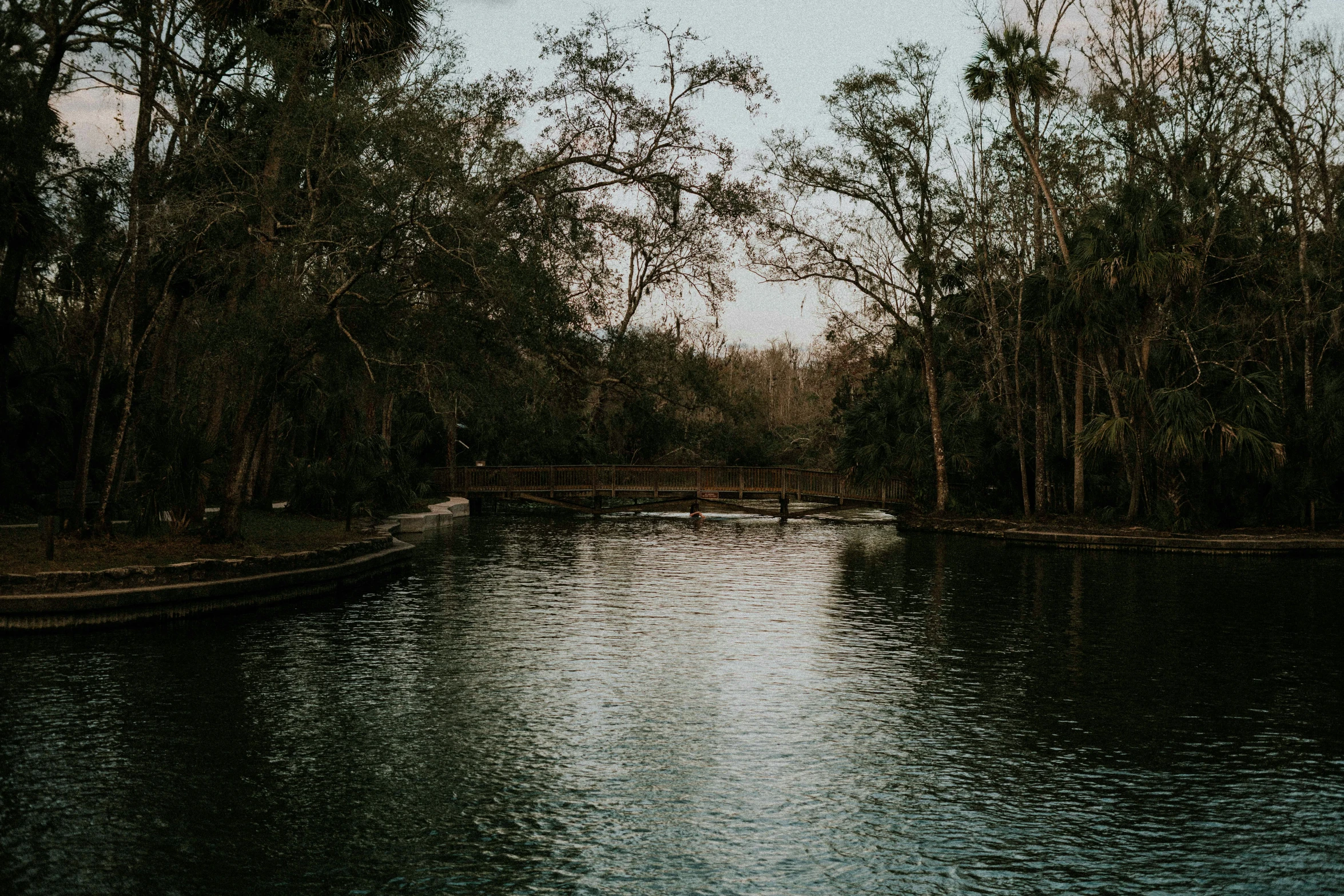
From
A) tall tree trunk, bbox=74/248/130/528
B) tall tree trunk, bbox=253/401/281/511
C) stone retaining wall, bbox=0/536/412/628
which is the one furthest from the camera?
tall tree trunk, bbox=253/401/281/511

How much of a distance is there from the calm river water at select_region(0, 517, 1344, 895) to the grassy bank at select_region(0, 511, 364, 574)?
5.78 ft

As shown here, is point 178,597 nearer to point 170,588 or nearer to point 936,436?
point 170,588

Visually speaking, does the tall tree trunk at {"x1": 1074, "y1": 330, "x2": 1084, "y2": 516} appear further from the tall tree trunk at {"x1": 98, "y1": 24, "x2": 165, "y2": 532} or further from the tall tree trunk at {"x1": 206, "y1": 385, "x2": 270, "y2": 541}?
the tall tree trunk at {"x1": 98, "y1": 24, "x2": 165, "y2": 532}

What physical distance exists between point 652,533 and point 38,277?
16.4 m

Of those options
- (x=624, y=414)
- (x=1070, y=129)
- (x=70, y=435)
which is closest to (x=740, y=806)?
(x=70, y=435)

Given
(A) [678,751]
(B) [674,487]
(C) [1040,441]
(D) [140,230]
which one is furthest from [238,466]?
(B) [674,487]

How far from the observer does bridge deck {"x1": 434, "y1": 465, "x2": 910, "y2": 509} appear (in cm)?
4138

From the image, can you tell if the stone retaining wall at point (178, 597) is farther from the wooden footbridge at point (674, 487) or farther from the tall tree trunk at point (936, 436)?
the wooden footbridge at point (674, 487)

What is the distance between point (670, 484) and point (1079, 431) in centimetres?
1649

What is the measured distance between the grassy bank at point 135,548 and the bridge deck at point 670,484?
21721 mm

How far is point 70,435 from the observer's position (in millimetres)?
20297

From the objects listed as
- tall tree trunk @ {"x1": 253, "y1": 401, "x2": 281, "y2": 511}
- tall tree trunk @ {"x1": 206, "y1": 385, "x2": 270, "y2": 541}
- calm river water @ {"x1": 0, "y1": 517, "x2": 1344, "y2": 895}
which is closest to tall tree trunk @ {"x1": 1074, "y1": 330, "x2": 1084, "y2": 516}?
calm river water @ {"x1": 0, "y1": 517, "x2": 1344, "y2": 895}

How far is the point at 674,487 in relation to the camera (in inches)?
1704

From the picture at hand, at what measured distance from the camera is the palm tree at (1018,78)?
33.7 meters
